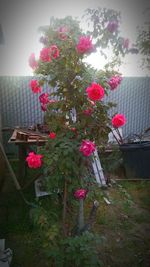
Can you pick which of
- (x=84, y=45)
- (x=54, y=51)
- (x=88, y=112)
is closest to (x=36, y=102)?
(x=88, y=112)

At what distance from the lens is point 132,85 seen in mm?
6770

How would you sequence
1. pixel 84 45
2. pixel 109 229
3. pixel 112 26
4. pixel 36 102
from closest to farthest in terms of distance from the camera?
pixel 84 45
pixel 112 26
pixel 109 229
pixel 36 102

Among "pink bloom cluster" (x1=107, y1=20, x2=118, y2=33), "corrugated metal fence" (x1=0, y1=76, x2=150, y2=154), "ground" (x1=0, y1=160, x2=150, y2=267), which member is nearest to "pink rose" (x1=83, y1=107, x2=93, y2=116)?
"pink bloom cluster" (x1=107, y1=20, x2=118, y2=33)

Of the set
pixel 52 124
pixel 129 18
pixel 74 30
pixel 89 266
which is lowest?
pixel 89 266

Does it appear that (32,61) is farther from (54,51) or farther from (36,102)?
(36,102)

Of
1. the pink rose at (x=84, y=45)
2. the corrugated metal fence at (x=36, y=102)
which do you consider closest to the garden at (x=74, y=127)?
the pink rose at (x=84, y=45)

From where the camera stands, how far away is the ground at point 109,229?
8.19 ft

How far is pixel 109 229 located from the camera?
9.89 ft

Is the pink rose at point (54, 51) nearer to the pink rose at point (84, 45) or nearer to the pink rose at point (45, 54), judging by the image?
the pink rose at point (45, 54)

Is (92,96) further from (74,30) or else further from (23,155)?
(23,155)

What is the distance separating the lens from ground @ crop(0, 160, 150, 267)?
8.19 feet

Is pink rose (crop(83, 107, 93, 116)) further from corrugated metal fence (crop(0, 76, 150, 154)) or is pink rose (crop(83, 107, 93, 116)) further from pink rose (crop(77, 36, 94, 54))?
corrugated metal fence (crop(0, 76, 150, 154))

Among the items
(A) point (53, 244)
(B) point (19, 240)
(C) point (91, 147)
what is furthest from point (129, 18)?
(B) point (19, 240)

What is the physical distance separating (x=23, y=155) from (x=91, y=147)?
243 centimetres
